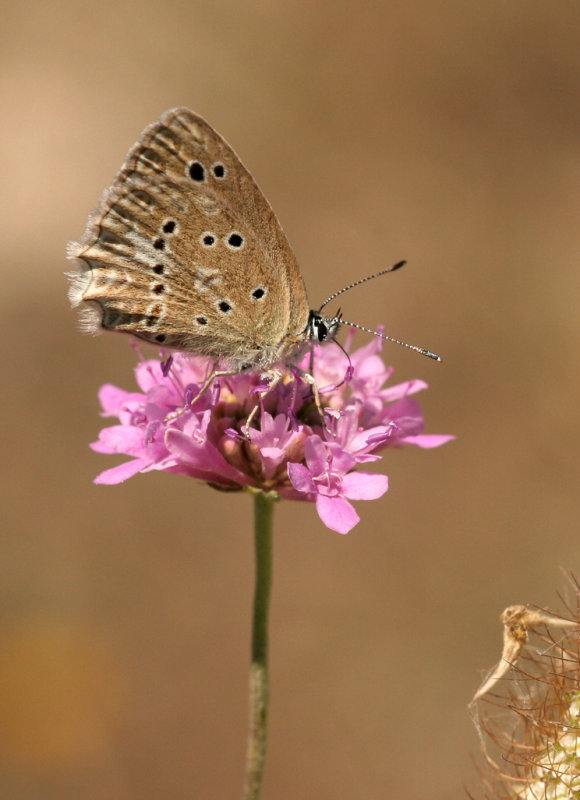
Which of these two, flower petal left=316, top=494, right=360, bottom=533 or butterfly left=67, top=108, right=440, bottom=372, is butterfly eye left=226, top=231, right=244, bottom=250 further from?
flower petal left=316, top=494, right=360, bottom=533

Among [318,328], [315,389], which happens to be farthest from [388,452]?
[315,389]

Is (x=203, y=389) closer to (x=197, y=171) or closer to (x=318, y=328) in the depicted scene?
(x=318, y=328)

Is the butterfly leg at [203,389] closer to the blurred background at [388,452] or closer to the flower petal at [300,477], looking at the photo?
the flower petal at [300,477]

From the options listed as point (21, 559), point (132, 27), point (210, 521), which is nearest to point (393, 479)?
point (210, 521)

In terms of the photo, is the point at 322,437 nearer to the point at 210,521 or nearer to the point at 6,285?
the point at 210,521

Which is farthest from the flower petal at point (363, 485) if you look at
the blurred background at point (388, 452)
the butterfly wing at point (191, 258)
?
the blurred background at point (388, 452)
